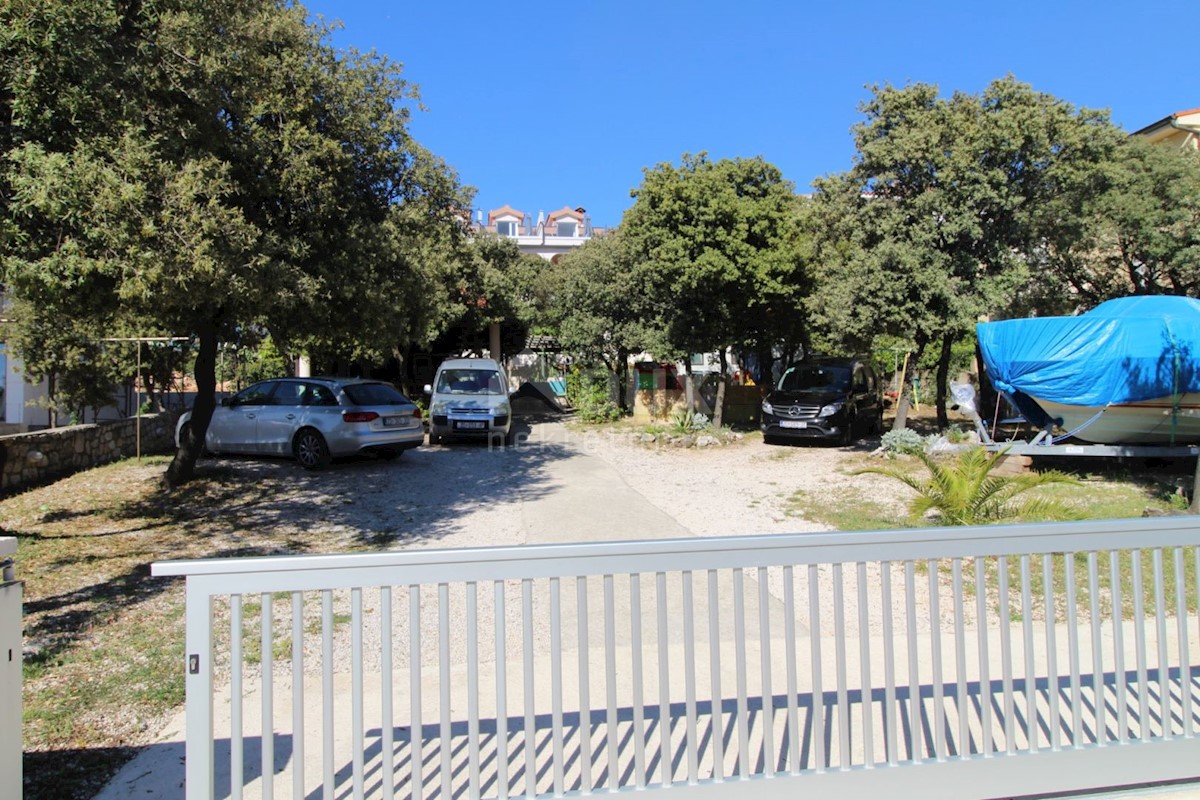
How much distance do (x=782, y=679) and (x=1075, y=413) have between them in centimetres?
941

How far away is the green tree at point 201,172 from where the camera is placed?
591 cm

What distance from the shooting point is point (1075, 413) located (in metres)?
11.3

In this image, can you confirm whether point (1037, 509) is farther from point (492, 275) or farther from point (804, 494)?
point (492, 275)

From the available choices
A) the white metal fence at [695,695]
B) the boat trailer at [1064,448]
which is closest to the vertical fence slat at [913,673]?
the white metal fence at [695,695]

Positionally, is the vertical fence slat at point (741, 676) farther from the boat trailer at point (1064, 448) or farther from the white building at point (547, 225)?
the white building at point (547, 225)

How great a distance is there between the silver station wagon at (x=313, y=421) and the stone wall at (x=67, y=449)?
1169 millimetres

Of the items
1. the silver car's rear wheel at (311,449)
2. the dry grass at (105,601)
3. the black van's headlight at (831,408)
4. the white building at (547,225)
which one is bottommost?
the dry grass at (105,601)

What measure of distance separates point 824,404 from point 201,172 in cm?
1260

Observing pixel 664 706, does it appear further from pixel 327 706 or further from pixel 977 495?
pixel 977 495

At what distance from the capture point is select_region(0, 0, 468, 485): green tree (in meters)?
5.91

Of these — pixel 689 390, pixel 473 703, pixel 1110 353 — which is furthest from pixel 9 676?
pixel 689 390

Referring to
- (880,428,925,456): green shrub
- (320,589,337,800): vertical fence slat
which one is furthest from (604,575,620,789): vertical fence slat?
(880,428,925,456): green shrub

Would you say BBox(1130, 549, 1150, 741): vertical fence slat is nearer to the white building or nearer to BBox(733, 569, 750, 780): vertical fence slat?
BBox(733, 569, 750, 780): vertical fence slat

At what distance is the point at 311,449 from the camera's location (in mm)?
12234
